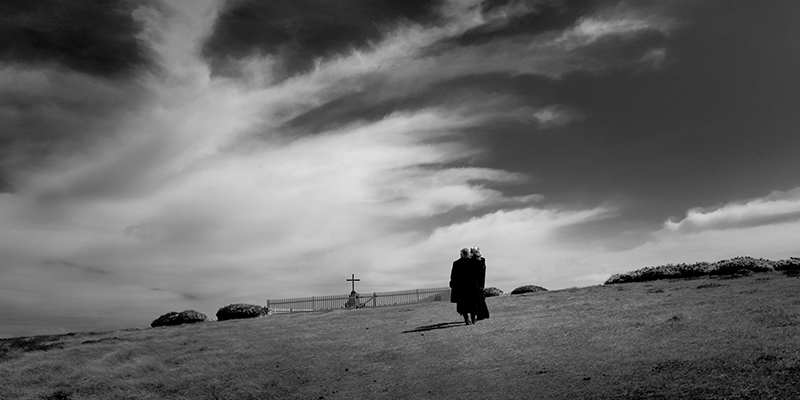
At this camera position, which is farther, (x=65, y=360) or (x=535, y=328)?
(x=65, y=360)

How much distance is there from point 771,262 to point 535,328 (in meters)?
15.9

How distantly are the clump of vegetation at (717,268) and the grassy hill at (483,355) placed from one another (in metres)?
3.29

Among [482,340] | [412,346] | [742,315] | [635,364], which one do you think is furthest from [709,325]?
[412,346]

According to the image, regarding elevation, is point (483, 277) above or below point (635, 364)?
above

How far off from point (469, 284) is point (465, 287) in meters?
0.15

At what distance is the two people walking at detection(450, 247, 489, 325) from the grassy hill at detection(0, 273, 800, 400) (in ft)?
1.42

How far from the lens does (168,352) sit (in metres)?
16.1

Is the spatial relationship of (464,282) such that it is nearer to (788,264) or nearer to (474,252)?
(474,252)

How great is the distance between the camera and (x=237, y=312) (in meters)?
26.2

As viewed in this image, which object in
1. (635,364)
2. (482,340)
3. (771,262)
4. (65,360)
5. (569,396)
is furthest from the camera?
(771,262)

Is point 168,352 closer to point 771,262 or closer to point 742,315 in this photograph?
point 742,315

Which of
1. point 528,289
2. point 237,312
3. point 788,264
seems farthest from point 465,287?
point 788,264

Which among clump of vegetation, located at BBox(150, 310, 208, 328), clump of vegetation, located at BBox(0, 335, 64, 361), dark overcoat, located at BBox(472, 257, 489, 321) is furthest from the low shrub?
clump of vegetation, located at BBox(0, 335, 64, 361)

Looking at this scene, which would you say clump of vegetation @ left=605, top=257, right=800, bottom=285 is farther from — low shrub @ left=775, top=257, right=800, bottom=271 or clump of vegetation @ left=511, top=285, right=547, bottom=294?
clump of vegetation @ left=511, top=285, right=547, bottom=294
